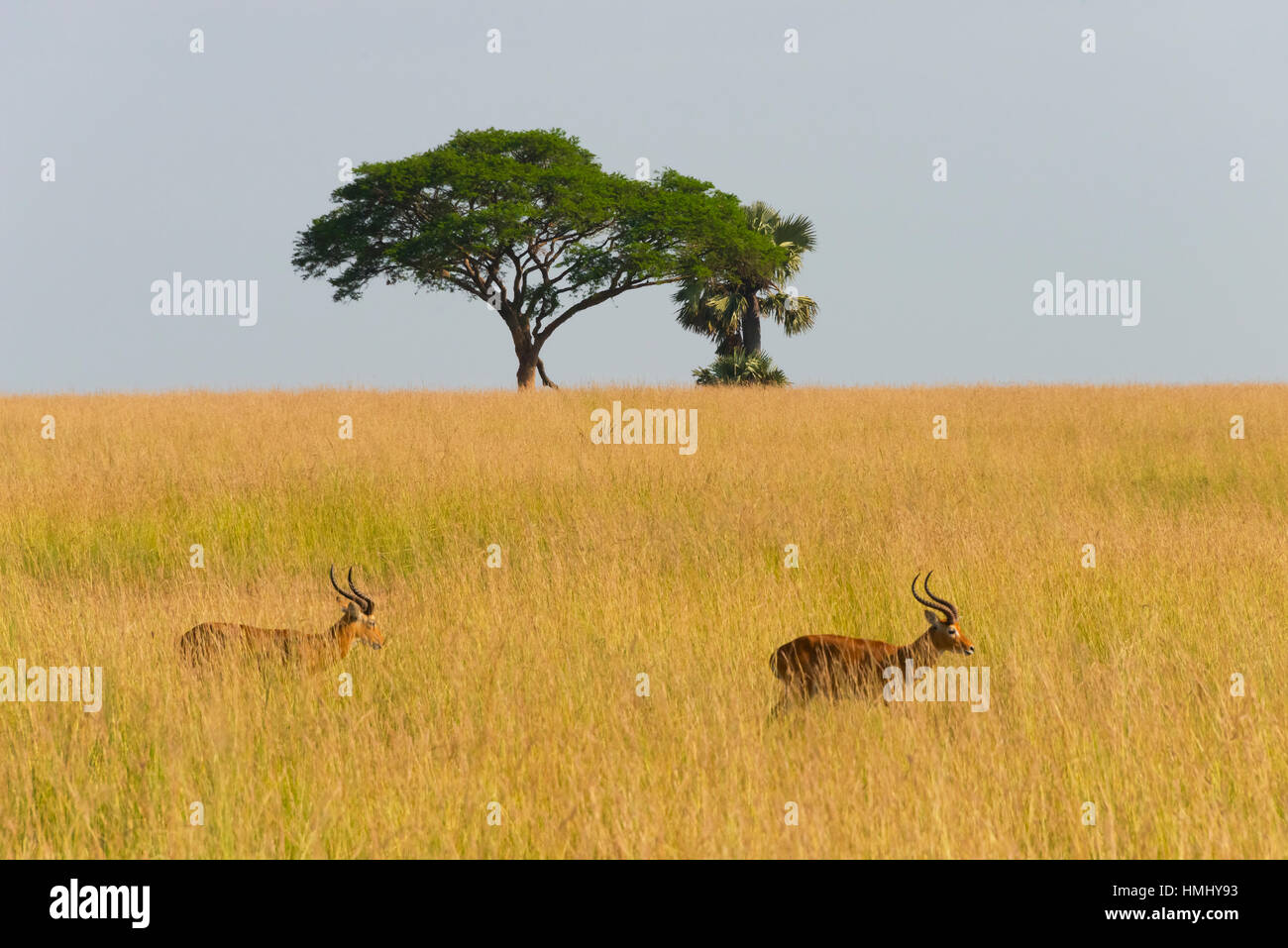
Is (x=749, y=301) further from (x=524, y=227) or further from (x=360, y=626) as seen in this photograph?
(x=360, y=626)

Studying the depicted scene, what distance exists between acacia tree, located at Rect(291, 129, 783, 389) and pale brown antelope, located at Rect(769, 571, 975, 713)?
27205mm

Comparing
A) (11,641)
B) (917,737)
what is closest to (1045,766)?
(917,737)

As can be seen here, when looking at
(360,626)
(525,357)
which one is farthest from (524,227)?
(360,626)

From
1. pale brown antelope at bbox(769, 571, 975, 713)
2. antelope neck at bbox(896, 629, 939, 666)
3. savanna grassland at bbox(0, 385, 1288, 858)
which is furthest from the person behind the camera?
antelope neck at bbox(896, 629, 939, 666)

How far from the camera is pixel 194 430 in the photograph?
14633 mm

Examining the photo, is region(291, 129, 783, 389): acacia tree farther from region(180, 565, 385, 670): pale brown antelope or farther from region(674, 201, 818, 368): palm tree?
region(180, 565, 385, 670): pale brown antelope

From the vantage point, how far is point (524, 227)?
1241 inches

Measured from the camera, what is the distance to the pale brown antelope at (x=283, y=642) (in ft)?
18.0

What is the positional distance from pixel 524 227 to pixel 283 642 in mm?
27140

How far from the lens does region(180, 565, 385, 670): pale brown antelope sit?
5496mm

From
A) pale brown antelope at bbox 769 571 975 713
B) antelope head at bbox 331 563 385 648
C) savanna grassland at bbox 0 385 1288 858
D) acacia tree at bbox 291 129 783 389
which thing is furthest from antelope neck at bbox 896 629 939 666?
acacia tree at bbox 291 129 783 389

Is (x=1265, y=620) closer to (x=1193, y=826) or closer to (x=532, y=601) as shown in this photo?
(x=1193, y=826)

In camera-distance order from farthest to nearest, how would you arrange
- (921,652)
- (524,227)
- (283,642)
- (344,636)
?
1. (524,227)
2. (344,636)
3. (283,642)
4. (921,652)

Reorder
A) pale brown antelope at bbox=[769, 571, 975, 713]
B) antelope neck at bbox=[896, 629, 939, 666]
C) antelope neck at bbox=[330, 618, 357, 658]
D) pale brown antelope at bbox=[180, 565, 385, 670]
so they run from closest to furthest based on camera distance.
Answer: pale brown antelope at bbox=[769, 571, 975, 713], antelope neck at bbox=[896, 629, 939, 666], pale brown antelope at bbox=[180, 565, 385, 670], antelope neck at bbox=[330, 618, 357, 658]
